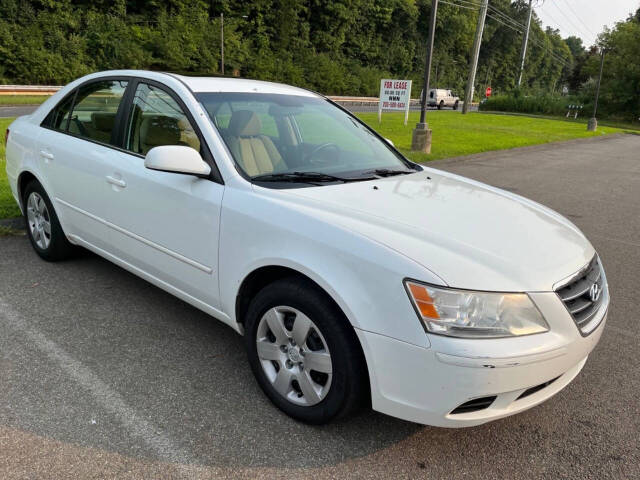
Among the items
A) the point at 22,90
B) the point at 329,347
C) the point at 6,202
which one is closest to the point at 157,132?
the point at 329,347

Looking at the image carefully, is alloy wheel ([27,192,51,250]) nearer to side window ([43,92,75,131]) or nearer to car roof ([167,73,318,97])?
Answer: side window ([43,92,75,131])

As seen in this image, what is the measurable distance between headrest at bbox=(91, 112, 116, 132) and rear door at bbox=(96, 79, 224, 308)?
17 centimetres

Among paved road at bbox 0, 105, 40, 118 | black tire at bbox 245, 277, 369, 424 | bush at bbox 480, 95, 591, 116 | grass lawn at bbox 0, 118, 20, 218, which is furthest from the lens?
bush at bbox 480, 95, 591, 116

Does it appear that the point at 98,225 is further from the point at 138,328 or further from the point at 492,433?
the point at 492,433

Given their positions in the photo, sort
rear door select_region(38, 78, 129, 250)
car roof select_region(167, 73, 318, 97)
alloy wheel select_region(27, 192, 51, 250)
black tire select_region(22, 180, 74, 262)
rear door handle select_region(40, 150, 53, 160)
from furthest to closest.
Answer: alloy wheel select_region(27, 192, 51, 250) → black tire select_region(22, 180, 74, 262) → rear door handle select_region(40, 150, 53, 160) → rear door select_region(38, 78, 129, 250) → car roof select_region(167, 73, 318, 97)

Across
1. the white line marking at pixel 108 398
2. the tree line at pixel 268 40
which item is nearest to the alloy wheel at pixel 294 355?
the white line marking at pixel 108 398

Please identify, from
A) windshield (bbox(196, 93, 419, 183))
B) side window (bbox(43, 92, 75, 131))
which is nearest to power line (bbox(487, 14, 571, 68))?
windshield (bbox(196, 93, 419, 183))

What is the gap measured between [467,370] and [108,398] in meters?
1.84

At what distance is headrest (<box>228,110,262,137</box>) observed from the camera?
3.10 metres

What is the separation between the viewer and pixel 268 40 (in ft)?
187

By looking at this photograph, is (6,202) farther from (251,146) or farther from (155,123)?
(251,146)

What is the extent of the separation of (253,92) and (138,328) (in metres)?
1.74

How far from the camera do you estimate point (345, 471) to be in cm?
231

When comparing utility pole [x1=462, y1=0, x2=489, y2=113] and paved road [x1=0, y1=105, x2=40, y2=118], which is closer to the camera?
paved road [x1=0, y1=105, x2=40, y2=118]
